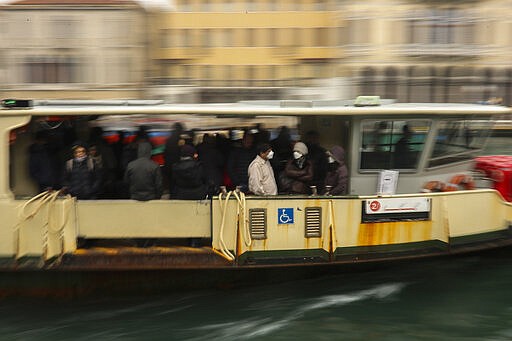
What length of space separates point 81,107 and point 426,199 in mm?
4047

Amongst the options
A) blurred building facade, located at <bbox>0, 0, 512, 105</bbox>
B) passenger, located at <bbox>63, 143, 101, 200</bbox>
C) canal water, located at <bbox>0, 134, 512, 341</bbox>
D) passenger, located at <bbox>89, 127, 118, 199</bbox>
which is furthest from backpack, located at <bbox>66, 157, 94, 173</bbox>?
blurred building facade, located at <bbox>0, 0, 512, 105</bbox>

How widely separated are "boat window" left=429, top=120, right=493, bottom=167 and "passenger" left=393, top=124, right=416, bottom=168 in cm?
28

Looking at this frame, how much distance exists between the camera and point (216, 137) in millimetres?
8430

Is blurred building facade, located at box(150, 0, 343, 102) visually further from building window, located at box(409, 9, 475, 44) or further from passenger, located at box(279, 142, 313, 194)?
passenger, located at box(279, 142, 313, 194)

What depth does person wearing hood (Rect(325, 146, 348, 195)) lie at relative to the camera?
7426 mm

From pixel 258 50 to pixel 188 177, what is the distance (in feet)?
129

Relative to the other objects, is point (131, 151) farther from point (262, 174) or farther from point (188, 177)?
point (262, 174)

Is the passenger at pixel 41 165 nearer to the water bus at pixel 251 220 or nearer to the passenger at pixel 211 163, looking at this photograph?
the water bus at pixel 251 220

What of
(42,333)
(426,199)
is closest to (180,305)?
(42,333)

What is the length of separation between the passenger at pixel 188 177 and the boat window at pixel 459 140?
2802 mm

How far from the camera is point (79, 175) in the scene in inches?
283

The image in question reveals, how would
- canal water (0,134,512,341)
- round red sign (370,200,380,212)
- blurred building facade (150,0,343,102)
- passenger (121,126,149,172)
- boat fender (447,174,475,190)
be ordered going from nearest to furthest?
canal water (0,134,512,341) → round red sign (370,200,380,212) → passenger (121,126,149,172) → boat fender (447,174,475,190) → blurred building facade (150,0,343,102)

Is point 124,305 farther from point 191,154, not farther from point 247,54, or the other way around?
point 247,54

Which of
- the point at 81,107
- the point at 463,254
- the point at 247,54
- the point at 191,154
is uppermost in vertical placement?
the point at 247,54
